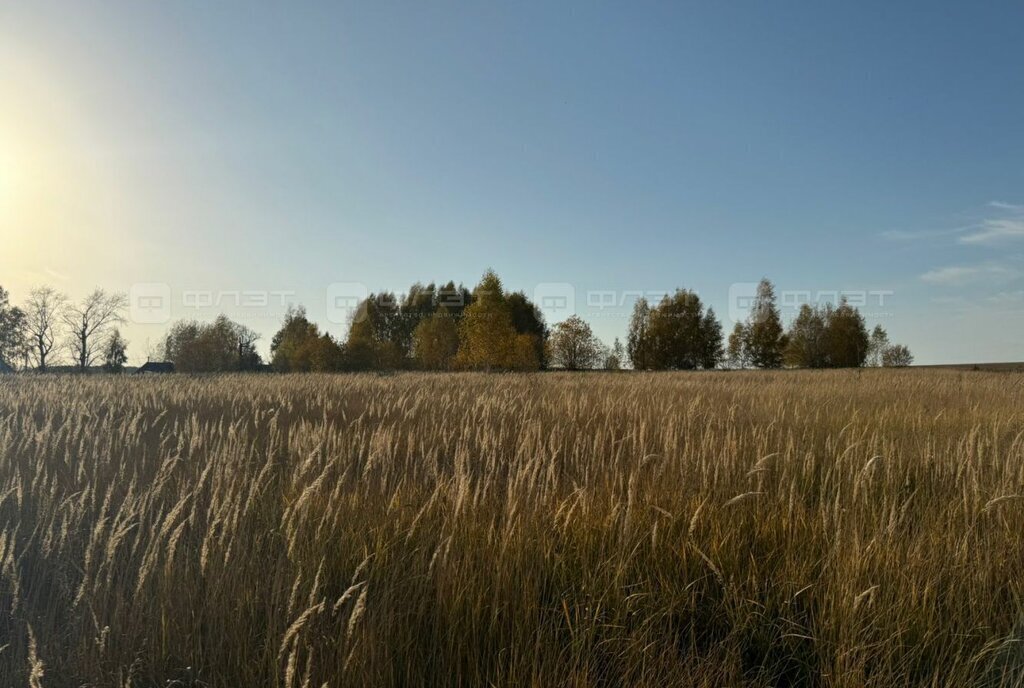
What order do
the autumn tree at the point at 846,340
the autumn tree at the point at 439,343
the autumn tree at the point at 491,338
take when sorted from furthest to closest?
the autumn tree at the point at 846,340, the autumn tree at the point at 439,343, the autumn tree at the point at 491,338

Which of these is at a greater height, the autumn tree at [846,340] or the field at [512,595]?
the autumn tree at [846,340]

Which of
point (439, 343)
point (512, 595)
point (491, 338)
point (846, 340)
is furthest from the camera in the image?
point (846, 340)

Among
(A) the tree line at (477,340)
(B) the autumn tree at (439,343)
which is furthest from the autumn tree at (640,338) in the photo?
(B) the autumn tree at (439,343)

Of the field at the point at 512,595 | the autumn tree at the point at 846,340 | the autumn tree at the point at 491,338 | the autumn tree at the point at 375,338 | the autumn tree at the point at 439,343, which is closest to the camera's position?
the field at the point at 512,595

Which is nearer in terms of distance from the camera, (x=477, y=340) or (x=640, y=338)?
(x=477, y=340)

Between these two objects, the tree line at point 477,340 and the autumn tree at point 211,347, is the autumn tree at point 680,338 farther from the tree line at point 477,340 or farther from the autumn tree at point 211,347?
the autumn tree at point 211,347

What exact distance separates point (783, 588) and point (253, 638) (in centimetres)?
167

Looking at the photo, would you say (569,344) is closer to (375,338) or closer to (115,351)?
(375,338)

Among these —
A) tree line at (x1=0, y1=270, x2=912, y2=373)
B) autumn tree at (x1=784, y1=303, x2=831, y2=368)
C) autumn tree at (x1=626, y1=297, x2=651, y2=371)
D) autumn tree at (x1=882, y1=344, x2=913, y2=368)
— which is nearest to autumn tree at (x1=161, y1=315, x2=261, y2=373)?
tree line at (x1=0, y1=270, x2=912, y2=373)

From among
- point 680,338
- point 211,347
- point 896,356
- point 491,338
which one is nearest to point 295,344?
point 211,347

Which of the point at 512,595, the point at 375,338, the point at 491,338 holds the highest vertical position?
the point at 375,338

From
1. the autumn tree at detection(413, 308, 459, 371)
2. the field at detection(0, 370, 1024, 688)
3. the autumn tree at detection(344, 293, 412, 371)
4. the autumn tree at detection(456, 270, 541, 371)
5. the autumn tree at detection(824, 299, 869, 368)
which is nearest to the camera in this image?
the field at detection(0, 370, 1024, 688)

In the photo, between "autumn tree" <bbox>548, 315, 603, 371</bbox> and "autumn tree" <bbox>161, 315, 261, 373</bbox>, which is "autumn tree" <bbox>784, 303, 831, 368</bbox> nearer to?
"autumn tree" <bbox>548, 315, 603, 371</bbox>

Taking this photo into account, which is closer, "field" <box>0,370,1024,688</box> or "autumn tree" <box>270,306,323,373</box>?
"field" <box>0,370,1024,688</box>
